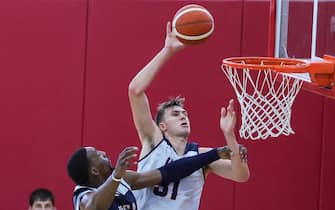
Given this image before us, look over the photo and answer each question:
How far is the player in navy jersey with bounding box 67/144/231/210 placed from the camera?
428 cm

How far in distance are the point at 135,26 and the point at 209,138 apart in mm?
928

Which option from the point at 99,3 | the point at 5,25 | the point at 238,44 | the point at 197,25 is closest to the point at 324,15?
the point at 197,25

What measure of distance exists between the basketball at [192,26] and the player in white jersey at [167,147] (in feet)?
0.14

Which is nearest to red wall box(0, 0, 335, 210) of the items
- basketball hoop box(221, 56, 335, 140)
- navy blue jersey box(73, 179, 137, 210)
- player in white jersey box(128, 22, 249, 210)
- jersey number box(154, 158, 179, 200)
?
basketball hoop box(221, 56, 335, 140)

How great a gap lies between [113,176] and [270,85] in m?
1.84

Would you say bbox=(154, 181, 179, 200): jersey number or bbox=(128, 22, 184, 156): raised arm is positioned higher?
bbox=(128, 22, 184, 156): raised arm

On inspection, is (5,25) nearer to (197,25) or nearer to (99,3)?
(99,3)

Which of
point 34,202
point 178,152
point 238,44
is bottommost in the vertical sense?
point 34,202

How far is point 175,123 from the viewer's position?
4.87 m

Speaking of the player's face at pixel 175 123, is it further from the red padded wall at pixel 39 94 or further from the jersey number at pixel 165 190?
the red padded wall at pixel 39 94

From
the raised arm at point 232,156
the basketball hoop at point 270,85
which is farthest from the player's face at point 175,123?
the basketball hoop at point 270,85

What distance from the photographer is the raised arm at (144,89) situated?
15.7ft

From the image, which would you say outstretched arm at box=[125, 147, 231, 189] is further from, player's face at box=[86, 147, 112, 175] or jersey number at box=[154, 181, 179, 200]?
player's face at box=[86, 147, 112, 175]

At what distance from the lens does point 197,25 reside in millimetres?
4812
